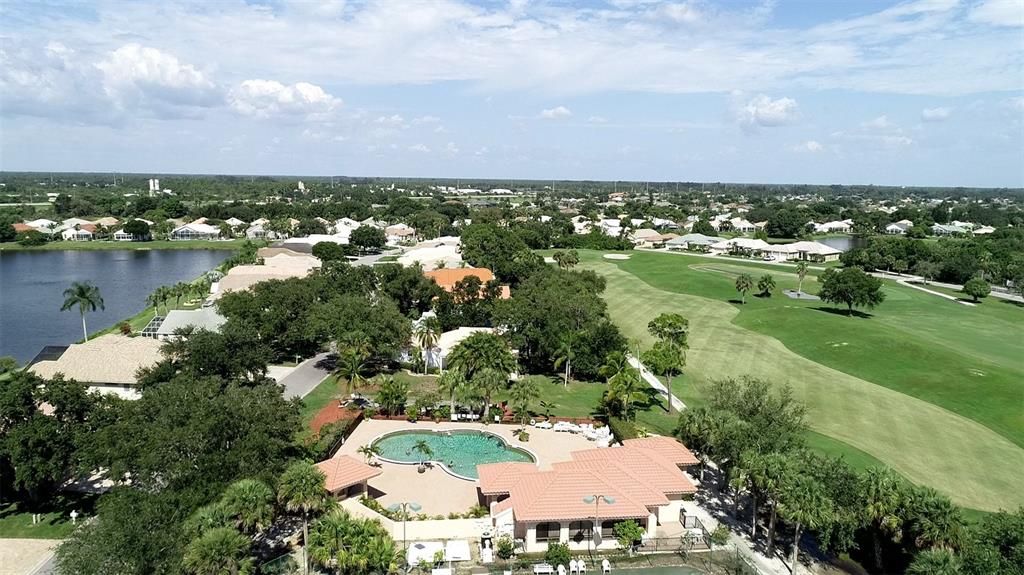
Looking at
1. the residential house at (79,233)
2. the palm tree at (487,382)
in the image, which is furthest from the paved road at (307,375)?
the residential house at (79,233)

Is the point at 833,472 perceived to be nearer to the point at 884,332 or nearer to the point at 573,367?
the point at 573,367

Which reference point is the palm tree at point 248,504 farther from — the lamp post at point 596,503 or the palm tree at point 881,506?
the palm tree at point 881,506

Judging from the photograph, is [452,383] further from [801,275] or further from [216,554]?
[801,275]

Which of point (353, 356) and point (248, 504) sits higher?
point (248, 504)

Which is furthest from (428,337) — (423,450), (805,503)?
(805,503)

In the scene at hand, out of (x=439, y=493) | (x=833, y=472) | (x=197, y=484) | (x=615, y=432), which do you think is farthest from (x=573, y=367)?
(x=197, y=484)

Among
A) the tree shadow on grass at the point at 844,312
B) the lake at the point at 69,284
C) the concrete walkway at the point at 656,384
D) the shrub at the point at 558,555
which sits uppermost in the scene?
the tree shadow on grass at the point at 844,312

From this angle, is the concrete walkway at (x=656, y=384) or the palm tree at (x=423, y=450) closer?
the palm tree at (x=423, y=450)
